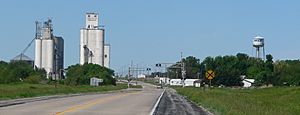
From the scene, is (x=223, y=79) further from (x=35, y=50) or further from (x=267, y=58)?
(x=35, y=50)

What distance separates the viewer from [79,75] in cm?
15062

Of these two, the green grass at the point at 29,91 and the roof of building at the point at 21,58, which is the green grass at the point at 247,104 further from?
the roof of building at the point at 21,58

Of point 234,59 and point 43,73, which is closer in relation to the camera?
point 43,73

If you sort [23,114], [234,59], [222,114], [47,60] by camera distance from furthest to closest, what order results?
[234,59], [47,60], [222,114], [23,114]

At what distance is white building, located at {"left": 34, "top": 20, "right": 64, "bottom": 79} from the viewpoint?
143000 mm

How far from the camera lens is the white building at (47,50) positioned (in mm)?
143000

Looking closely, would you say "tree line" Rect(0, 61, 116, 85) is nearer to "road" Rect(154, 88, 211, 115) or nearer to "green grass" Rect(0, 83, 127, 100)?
"green grass" Rect(0, 83, 127, 100)

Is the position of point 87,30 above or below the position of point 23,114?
above

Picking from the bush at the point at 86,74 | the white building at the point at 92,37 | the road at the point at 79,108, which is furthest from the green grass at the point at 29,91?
the white building at the point at 92,37

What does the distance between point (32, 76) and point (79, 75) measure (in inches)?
910

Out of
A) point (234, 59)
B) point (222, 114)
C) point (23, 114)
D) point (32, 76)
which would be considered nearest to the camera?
point (23, 114)

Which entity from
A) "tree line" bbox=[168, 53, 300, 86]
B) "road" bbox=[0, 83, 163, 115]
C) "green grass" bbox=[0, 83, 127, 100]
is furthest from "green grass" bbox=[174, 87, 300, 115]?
"tree line" bbox=[168, 53, 300, 86]

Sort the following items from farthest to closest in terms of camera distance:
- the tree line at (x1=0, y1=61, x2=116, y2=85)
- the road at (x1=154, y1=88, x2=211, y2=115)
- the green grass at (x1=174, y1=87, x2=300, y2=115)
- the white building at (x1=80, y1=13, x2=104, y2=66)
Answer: the white building at (x1=80, y1=13, x2=104, y2=66), the tree line at (x1=0, y1=61, x2=116, y2=85), the road at (x1=154, y1=88, x2=211, y2=115), the green grass at (x1=174, y1=87, x2=300, y2=115)

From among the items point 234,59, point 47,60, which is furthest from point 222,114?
point 234,59
